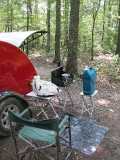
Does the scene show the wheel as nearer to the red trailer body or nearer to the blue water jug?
the red trailer body

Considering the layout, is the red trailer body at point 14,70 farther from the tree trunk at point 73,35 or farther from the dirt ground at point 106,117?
the tree trunk at point 73,35

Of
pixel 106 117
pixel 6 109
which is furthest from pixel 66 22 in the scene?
pixel 6 109

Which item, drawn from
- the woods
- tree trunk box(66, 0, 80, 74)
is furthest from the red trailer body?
the woods

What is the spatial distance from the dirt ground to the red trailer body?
127 cm

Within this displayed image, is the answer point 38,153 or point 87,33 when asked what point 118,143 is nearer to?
point 38,153

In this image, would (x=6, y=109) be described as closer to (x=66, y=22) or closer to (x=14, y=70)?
(x=14, y=70)

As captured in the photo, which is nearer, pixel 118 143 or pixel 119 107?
pixel 118 143

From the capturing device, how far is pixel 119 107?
7.96 metres

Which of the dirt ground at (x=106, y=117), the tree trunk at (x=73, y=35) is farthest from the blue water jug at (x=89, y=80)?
the tree trunk at (x=73, y=35)

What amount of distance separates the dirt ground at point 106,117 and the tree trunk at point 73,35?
42.5 inches

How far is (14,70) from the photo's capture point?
6.59 metres

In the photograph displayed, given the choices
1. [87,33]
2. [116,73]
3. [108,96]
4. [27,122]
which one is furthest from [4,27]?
[27,122]

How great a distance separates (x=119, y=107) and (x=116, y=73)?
3630 mm

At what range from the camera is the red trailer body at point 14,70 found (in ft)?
20.7
